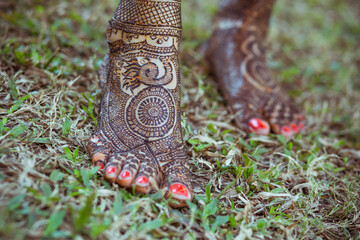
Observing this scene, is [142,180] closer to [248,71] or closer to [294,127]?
[294,127]

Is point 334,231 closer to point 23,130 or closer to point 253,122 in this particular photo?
point 253,122

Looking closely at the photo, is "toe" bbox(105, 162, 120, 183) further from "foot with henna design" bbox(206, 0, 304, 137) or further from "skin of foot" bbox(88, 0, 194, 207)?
"foot with henna design" bbox(206, 0, 304, 137)

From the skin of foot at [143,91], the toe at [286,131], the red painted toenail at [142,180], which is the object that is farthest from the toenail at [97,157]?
the toe at [286,131]

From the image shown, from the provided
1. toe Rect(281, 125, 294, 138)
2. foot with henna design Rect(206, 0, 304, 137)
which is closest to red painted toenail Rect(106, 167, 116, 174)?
foot with henna design Rect(206, 0, 304, 137)

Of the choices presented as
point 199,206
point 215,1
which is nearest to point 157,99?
point 199,206

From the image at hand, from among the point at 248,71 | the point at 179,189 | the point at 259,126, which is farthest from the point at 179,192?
the point at 248,71

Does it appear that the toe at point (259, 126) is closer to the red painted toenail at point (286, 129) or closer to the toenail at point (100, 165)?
the red painted toenail at point (286, 129)
